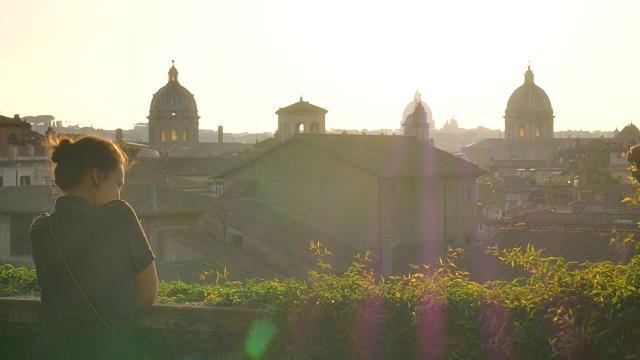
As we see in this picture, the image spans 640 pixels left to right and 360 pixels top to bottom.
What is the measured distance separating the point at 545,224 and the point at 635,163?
31.5m

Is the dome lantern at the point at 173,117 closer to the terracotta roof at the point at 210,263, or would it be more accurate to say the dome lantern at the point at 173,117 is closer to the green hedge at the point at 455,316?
the terracotta roof at the point at 210,263

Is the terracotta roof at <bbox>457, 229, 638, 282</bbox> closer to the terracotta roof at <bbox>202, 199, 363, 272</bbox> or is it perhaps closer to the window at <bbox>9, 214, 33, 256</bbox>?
the terracotta roof at <bbox>202, 199, 363, 272</bbox>

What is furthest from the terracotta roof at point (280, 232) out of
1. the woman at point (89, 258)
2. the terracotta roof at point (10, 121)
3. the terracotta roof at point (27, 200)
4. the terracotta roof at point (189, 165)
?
the terracotta roof at point (10, 121)

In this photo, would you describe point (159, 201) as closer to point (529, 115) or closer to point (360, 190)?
point (360, 190)

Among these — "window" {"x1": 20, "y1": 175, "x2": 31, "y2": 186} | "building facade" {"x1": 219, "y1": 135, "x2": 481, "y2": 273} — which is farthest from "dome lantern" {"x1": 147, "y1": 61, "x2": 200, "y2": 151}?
"building facade" {"x1": 219, "y1": 135, "x2": 481, "y2": 273}

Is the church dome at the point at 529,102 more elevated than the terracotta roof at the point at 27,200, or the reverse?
the church dome at the point at 529,102

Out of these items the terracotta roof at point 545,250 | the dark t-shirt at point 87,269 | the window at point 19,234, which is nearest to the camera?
the dark t-shirt at point 87,269

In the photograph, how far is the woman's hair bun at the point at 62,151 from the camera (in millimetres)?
4410

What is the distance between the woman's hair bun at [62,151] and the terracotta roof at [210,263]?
15539 mm

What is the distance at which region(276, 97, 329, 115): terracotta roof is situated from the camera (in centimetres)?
7138

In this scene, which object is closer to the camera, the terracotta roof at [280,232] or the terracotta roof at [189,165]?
the terracotta roof at [280,232]

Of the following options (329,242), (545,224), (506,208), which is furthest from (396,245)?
(506,208)

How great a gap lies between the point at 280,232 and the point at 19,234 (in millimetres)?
6996

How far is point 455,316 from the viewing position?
480cm
